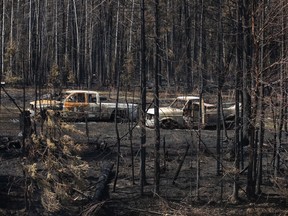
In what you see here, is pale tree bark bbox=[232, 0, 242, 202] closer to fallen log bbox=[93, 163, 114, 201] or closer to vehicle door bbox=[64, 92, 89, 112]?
fallen log bbox=[93, 163, 114, 201]

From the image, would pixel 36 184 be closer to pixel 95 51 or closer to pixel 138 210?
pixel 138 210

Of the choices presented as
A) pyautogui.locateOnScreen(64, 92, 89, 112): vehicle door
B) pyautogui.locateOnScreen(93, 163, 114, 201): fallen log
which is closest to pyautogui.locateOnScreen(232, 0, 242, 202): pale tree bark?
pyautogui.locateOnScreen(93, 163, 114, 201): fallen log

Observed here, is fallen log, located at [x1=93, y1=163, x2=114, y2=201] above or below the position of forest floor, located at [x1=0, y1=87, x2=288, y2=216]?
above

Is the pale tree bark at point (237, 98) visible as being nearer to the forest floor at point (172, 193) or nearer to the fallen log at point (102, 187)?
the forest floor at point (172, 193)

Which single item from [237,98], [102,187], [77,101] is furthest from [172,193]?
[77,101]

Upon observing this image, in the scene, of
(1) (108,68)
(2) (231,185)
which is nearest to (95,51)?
(1) (108,68)

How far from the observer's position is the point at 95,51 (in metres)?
54.2

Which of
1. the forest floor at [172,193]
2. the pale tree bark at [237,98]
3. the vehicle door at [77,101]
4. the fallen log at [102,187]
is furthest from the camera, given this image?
the vehicle door at [77,101]

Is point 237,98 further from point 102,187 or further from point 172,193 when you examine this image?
point 102,187

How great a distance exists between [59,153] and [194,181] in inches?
152

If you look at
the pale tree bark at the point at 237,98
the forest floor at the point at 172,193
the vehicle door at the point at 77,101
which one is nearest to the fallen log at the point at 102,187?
the forest floor at the point at 172,193

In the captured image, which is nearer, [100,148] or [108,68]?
[100,148]

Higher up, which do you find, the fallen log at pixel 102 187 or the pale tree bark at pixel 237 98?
the pale tree bark at pixel 237 98

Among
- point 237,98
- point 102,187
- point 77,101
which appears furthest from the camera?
point 77,101
